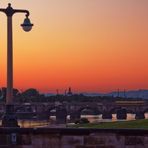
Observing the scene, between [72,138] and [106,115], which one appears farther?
[106,115]

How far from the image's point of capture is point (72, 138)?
48.6ft

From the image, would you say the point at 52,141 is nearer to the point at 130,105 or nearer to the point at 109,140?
the point at 109,140

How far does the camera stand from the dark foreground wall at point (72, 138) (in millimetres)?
14648

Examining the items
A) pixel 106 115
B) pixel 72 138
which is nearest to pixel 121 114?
pixel 106 115

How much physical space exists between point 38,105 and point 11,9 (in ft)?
523

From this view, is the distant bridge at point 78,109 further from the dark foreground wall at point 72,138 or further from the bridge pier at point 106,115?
the dark foreground wall at point 72,138

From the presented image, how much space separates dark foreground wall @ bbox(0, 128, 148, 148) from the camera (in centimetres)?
1465

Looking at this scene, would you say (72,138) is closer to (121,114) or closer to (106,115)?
(106,115)

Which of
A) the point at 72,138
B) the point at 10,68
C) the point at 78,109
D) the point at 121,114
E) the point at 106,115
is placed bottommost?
the point at 72,138

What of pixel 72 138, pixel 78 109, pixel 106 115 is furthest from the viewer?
pixel 78 109

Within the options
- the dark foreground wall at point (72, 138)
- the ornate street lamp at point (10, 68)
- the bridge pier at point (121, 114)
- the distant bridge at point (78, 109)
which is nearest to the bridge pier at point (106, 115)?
the distant bridge at point (78, 109)

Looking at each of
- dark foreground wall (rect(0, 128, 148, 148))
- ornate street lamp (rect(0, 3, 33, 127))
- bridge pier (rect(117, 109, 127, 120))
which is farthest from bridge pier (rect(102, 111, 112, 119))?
dark foreground wall (rect(0, 128, 148, 148))

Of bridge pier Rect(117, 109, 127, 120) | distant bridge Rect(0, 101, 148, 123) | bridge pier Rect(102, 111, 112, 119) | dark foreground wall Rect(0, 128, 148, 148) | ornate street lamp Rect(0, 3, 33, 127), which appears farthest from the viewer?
distant bridge Rect(0, 101, 148, 123)

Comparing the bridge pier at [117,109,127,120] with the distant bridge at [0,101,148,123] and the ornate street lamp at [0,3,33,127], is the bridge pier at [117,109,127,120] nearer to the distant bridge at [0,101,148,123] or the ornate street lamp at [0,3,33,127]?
the distant bridge at [0,101,148,123]
